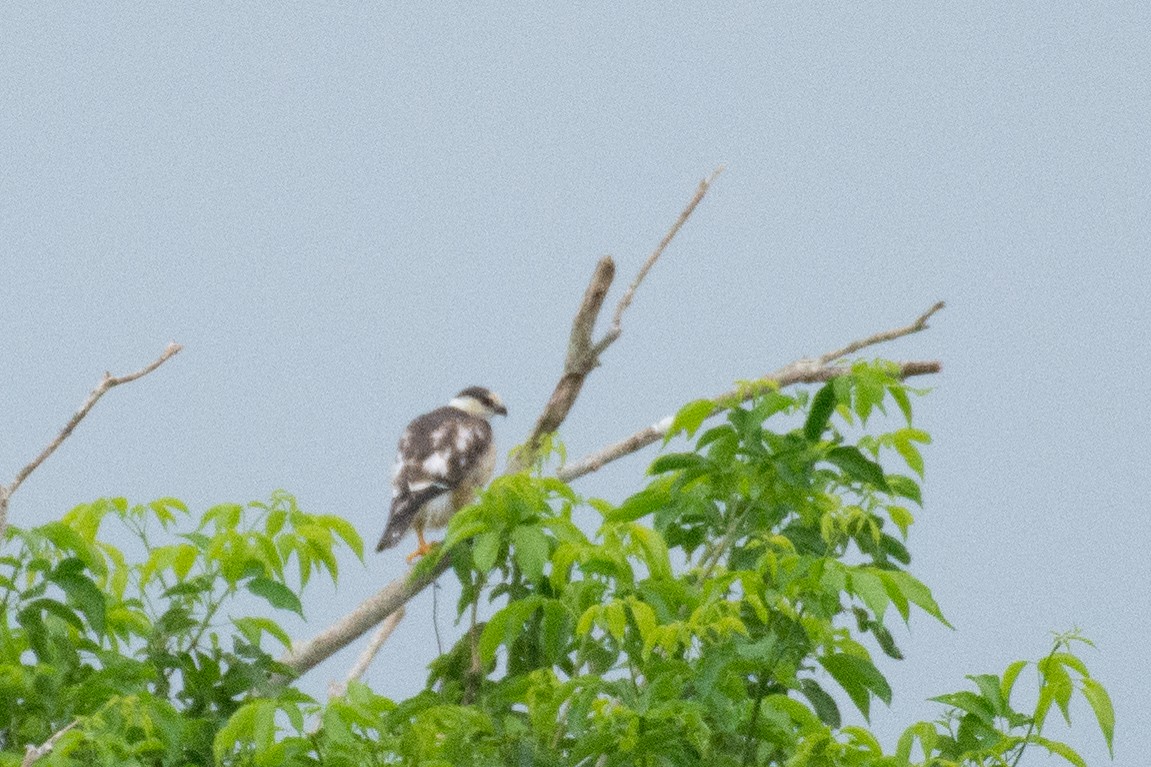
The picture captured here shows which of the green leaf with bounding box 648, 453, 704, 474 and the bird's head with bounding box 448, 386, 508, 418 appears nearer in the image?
the green leaf with bounding box 648, 453, 704, 474

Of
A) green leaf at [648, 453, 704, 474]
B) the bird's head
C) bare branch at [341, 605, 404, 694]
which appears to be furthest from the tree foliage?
the bird's head

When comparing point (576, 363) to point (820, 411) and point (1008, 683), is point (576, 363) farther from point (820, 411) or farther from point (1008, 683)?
point (1008, 683)

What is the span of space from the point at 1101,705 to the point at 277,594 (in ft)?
9.26

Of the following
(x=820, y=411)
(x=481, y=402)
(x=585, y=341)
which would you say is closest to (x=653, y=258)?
(x=585, y=341)

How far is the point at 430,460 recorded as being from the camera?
35.3 feet

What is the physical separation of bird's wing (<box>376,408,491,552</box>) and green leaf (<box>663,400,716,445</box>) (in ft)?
16.3

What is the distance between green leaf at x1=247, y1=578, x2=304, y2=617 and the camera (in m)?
6.02

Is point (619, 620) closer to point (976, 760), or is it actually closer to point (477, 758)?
point (477, 758)

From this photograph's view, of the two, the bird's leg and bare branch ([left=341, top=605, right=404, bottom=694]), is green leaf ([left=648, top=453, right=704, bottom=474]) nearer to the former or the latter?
bare branch ([left=341, top=605, right=404, bottom=694])

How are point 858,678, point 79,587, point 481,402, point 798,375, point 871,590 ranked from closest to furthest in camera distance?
1. point 871,590
2. point 858,678
3. point 79,587
4. point 798,375
5. point 481,402

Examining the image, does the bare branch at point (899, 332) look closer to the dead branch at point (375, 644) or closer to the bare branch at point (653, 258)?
the bare branch at point (653, 258)

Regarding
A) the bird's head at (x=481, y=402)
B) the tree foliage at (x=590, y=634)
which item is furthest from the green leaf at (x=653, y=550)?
the bird's head at (x=481, y=402)

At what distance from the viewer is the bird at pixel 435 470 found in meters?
10.5

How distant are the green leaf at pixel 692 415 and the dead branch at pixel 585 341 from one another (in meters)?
2.13
